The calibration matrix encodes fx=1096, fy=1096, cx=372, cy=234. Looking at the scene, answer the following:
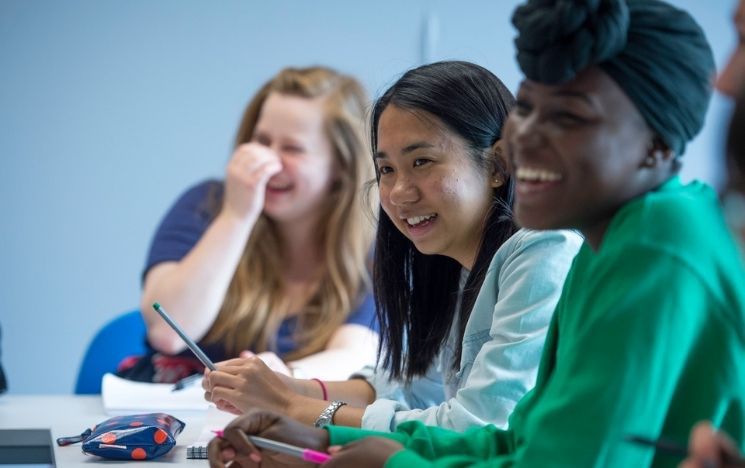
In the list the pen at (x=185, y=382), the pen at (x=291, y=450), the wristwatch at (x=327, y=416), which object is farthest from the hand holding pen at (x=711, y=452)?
the pen at (x=185, y=382)

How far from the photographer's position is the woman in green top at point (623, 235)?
88cm

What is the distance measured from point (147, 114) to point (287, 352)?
1565 millimetres

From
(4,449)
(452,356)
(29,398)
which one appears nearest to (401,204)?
(452,356)

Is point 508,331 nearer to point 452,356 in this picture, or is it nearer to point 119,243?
point 452,356

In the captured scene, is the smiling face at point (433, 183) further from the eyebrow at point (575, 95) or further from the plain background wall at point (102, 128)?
the plain background wall at point (102, 128)

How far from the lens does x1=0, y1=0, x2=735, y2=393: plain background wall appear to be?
3.69 metres

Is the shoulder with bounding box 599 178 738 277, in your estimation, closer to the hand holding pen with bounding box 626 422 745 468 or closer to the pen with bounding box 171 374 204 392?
the hand holding pen with bounding box 626 422 745 468

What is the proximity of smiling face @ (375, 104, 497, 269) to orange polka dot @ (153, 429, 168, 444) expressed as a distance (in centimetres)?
44

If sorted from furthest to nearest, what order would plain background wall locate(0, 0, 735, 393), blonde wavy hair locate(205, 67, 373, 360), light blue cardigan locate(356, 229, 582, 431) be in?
plain background wall locate(0, 0, 735, 393) → blonde wavy hair locate(205, 67, 373, 360) → light blue cardigan locate(356, 229, 582, 431)

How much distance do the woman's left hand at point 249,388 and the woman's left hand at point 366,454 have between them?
1.55 ft

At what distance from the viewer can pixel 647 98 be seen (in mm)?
959

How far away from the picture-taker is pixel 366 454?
1.06m

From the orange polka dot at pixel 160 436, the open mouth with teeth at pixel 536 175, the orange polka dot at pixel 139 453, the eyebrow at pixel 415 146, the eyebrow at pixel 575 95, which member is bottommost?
the orange polka dot at pixel 139 453

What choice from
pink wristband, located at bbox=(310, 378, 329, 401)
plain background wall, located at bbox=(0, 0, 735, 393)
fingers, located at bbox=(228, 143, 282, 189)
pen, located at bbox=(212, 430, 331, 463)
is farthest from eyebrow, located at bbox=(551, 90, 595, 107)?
plain background wall, located at bbox=(0, 0, 735, 393)
